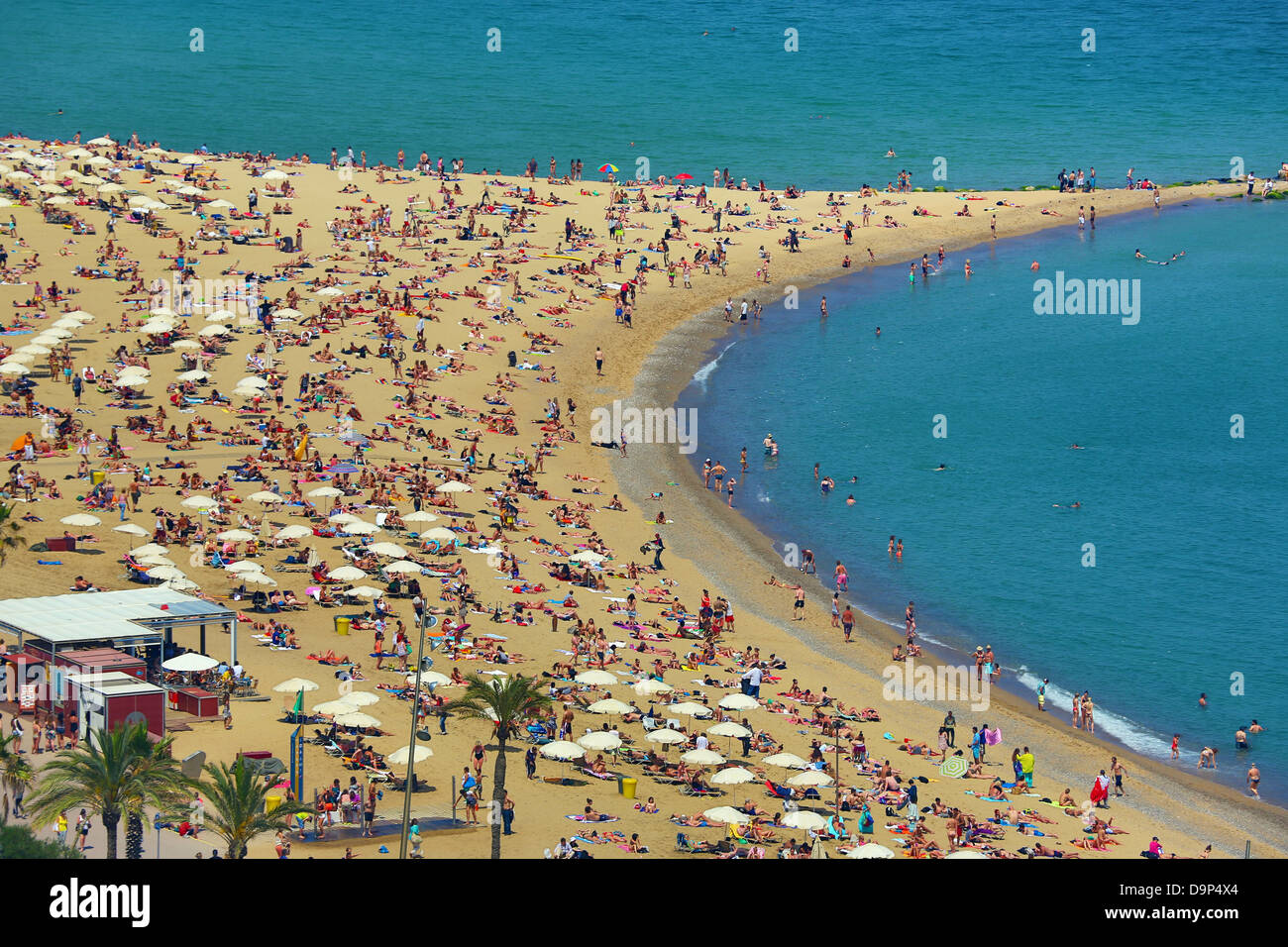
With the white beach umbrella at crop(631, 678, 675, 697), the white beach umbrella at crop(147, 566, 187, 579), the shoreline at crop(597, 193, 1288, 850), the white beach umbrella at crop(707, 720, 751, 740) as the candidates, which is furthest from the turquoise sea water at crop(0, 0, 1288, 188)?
the white beach umbrella at crop(707, 720, 751, 740)

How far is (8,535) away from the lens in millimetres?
45062

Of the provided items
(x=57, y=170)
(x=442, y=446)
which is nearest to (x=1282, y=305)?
(x=442, y=446)

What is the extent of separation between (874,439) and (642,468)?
12.0 meters

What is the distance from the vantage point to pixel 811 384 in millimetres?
78688

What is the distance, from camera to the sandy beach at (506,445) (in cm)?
4047

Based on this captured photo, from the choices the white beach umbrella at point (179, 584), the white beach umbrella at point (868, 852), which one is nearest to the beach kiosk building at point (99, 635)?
the white beach umbrella at point (179, 584)

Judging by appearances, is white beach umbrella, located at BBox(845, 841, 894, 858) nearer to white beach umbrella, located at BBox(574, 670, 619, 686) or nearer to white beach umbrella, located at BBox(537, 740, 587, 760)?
white beach umbrella, located at BBox(537, 740, 587, 760)

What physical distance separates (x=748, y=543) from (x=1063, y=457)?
17.6m

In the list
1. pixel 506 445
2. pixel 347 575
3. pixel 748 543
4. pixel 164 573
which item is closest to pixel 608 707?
pixel 347 575

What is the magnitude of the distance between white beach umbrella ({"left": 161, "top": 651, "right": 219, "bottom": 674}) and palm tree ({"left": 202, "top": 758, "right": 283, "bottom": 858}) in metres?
10.2

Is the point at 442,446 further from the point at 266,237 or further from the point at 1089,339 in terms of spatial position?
the point at 1089,339

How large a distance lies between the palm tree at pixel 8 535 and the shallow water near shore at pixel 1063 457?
2700 cm

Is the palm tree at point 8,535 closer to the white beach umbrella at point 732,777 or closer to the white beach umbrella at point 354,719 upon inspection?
the white beach umbrella at point 354,719

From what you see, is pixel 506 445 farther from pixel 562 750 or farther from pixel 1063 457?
pixel 562 750
